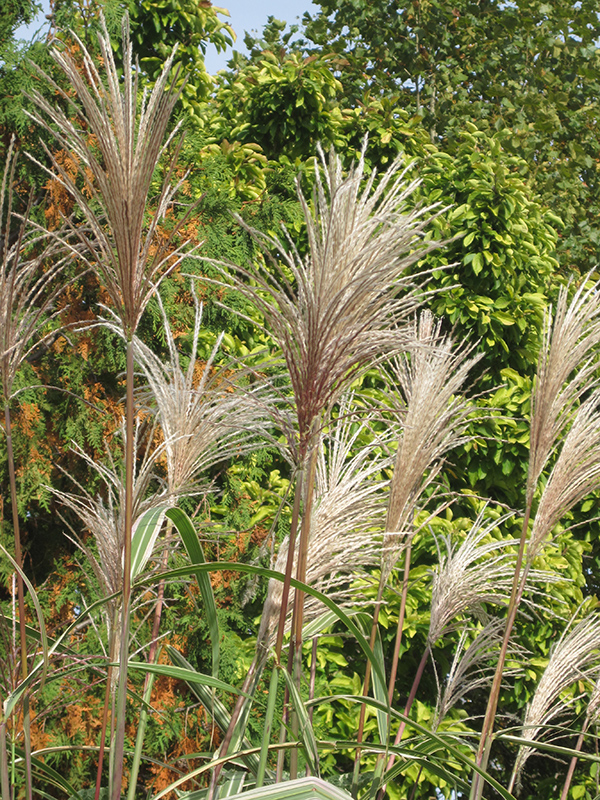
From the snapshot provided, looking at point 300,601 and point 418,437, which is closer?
point 300,601

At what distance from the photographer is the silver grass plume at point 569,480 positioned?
1.55m

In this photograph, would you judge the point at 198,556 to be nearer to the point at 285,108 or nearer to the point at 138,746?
the point at 138,746

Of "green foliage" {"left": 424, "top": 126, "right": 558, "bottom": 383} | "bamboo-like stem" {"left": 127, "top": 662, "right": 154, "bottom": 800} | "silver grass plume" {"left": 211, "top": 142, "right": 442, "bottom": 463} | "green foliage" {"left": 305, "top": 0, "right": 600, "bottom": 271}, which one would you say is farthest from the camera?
"green foliage" {"left": 305, "top": 0, "right": 600, "bottom": 271}

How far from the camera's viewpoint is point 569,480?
154 centimetres

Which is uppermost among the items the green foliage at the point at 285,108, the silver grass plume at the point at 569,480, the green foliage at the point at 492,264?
the green foliage at the point at 285,108

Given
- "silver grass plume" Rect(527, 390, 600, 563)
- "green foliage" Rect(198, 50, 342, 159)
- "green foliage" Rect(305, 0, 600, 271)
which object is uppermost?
"green foliage" Rect(305, 0, 600, 271)

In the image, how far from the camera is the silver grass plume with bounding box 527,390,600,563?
1546mm

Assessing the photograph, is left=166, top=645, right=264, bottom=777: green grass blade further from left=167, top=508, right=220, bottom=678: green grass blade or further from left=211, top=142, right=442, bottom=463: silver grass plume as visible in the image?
left=211, top=142, right=442, bottom=463: silver grass plume

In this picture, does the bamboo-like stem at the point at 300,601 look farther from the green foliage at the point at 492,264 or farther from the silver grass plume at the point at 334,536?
the green foliage at the point at 492,264

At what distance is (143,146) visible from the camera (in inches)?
38.0

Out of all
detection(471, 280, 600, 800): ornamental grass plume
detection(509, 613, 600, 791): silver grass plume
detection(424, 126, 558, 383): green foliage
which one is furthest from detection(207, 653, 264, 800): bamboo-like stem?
detection(424, 126, 558, 383): green foliage

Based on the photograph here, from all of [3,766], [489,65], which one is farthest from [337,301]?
[489,65]

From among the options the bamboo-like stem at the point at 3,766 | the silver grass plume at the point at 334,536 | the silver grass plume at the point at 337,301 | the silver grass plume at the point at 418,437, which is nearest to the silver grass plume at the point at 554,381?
the silver grass plume at the point at 418,437

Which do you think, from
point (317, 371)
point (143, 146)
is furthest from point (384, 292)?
point (143, 146)
